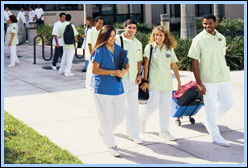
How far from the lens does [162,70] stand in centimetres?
690

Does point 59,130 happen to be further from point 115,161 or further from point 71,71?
point 71,71

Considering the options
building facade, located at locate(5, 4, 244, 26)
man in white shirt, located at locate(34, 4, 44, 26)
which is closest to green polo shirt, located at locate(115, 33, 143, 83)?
man in white shirt, located at locate(34, 4, 44, 26)

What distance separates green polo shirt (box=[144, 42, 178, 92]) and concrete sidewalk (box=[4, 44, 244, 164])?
2.66ft

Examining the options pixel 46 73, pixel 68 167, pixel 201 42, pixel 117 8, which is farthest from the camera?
pixel 117 8

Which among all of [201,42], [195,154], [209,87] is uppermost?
[201,42]

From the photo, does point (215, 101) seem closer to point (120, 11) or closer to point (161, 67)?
point (161, 67)

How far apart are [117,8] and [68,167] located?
23.5 meters

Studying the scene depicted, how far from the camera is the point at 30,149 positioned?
6.50m

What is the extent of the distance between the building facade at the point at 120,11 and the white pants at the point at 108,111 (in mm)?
20869

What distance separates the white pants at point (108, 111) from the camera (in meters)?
6.27

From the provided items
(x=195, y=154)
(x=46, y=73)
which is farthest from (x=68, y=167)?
(x=46, y=73)

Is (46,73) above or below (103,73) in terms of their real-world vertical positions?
below

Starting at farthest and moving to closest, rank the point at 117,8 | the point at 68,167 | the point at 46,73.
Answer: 1. the point at 117,8
2. the point at 46,73
3. the point at 68,167

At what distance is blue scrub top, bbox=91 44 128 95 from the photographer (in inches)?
244
